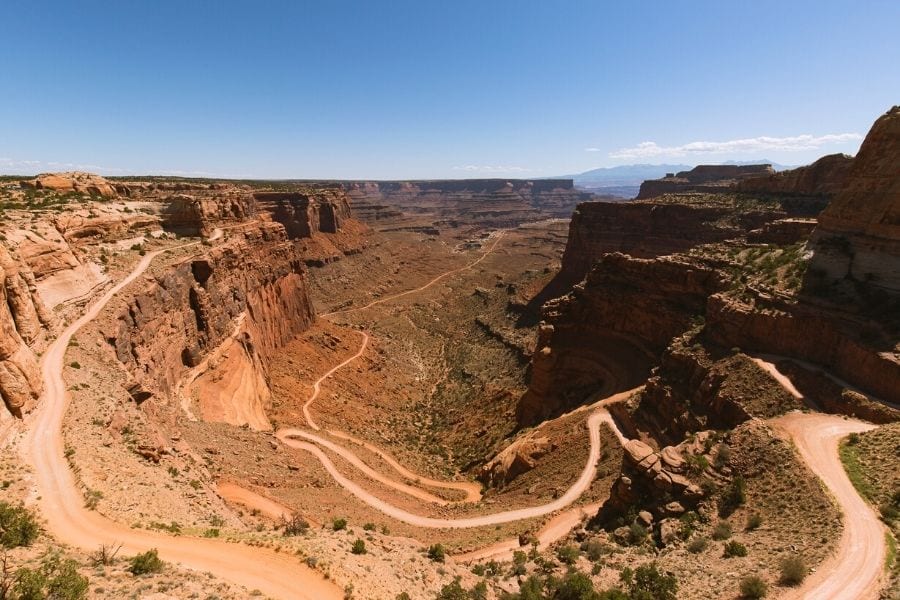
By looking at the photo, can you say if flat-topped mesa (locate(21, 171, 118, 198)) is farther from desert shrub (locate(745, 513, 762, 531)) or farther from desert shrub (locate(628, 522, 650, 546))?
desert shrub (locate(745, 513, 762, 531))

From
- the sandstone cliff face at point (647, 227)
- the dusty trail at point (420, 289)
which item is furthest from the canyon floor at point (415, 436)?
the dusty trail at point (420, 289)

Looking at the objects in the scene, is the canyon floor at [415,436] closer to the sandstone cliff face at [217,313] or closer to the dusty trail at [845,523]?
the dusty trail at [845,523]

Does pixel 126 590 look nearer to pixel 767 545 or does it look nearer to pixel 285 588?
pixel 285 588

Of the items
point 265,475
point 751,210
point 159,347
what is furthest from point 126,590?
point 751,210

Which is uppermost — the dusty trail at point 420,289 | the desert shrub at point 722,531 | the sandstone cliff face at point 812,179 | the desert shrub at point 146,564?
the sandstone cliff face at point 812,179

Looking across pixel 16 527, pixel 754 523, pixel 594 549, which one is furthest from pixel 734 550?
pixel 16 527
